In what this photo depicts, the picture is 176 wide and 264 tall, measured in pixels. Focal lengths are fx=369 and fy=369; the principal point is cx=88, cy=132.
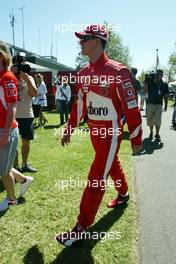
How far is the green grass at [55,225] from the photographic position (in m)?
3.78

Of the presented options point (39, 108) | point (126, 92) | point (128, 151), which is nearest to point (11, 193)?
point (126, 92)

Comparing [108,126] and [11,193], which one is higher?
[108,126]

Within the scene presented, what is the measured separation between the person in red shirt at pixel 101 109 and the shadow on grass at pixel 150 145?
5.19m

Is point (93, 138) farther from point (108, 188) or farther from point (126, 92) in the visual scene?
point (108, 188)

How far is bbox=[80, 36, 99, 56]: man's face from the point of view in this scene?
390 centimetres

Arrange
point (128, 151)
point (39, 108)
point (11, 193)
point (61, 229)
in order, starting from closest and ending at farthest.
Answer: point (61, 229) → point (11, 193) → point (128, 151) → point (39, 108)

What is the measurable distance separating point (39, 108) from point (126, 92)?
1006 centimetres

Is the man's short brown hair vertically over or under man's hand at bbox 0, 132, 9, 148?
over

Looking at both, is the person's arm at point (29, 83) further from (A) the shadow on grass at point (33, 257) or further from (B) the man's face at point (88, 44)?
(A) the shadow on grass at point (33, 257)

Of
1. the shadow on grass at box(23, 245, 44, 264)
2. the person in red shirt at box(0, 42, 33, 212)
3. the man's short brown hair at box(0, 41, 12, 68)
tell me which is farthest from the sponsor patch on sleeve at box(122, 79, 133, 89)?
the shadow on grass at box(23, 245, 44, 264)

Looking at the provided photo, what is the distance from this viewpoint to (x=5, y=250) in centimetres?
388

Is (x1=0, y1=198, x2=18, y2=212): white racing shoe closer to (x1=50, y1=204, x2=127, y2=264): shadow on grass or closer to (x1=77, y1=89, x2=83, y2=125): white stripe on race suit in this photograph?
(x1=50, y1=204, x2=127, y2=264): shadow on grass

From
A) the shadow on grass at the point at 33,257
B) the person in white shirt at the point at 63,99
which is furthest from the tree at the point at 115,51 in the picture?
the shadow on grass at the point at 33,257

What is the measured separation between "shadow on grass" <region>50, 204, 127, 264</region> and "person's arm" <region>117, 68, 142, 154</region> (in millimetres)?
1189
